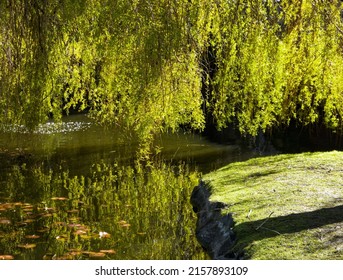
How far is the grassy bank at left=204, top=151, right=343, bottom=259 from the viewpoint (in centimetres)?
391

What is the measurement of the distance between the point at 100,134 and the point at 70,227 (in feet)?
28.8

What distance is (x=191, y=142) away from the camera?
13188 millimetres

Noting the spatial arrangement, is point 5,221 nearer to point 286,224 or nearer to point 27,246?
point 27,246

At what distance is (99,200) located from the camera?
22.7 ft

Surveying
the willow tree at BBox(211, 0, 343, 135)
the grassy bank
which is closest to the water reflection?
the grassy bank

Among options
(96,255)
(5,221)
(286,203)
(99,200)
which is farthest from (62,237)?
(286,203)

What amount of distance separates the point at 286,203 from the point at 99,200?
270 cm

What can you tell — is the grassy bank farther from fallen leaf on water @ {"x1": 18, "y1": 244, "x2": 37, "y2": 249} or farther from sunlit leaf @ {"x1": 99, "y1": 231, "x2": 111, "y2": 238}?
fallen leaf on water @ {"x1": 18, "y1": 244, "x2": 37, "y2": 249}

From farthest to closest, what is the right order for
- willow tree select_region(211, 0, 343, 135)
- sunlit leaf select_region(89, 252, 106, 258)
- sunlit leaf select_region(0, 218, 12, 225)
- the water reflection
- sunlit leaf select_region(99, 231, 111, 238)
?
1. sunlit leaf select_region(0, 218, 12, 225)
2. sunlit leaf select_region(99, 231, 111, 238)
3. the water reflection
4. willow tree select_region(211, 0, 343, 135)
5. sunlit leaf select_region(89, 252, 106, 258)

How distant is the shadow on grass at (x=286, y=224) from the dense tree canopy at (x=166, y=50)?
109cm

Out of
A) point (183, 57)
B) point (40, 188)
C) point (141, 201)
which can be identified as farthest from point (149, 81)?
point (40, 188)

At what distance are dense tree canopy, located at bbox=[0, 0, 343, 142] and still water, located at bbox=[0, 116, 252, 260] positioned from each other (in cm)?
101

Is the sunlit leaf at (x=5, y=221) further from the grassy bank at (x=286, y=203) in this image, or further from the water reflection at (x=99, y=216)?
the grassy bank at (x=286, y=203)

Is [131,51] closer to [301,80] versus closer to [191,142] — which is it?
[301,80]
